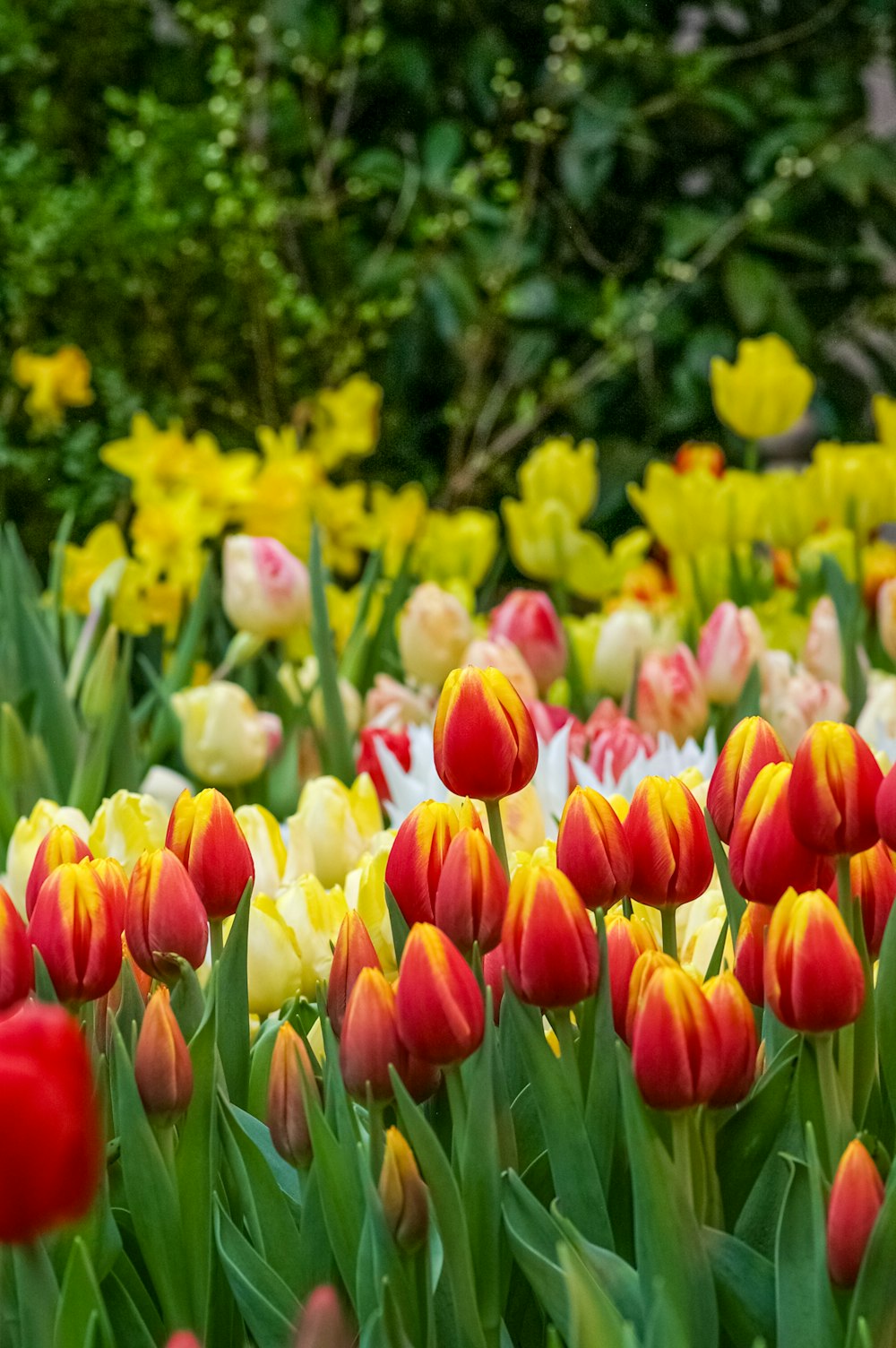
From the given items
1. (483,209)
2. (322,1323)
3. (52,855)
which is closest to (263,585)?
(52,855)

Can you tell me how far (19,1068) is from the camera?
268mm

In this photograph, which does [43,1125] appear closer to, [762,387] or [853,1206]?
[853,1206]

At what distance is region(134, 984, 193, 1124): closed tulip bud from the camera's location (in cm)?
38

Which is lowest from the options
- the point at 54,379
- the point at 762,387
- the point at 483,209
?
the point at 762,387

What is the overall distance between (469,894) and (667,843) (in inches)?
2.3

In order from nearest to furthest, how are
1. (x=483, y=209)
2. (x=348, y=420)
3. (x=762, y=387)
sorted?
(x=762, y=387) → (x=348, y=420) → (x=483, y=209)

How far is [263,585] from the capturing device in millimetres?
976

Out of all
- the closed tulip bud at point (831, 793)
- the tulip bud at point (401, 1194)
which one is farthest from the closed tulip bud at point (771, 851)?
the tulip bud at point (401, 1194)

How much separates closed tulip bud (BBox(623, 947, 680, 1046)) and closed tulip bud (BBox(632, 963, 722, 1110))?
0.06 feet

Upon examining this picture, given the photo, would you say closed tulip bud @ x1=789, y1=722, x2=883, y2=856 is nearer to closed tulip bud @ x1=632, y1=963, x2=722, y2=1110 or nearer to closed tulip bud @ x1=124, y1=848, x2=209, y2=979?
closed tulip bud @ x1=632, y1=963, x2=722, y2=1110

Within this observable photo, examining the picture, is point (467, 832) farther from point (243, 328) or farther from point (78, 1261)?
point (243, 328)

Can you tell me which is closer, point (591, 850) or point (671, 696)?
point (591, 850)

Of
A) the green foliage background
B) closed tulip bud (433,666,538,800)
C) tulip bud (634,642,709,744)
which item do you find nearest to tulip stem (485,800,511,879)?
closed tulip bud (433,666,538,800)

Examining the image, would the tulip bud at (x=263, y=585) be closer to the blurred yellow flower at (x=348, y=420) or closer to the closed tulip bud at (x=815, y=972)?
the closed tulip bud at (x=815, y=972)
